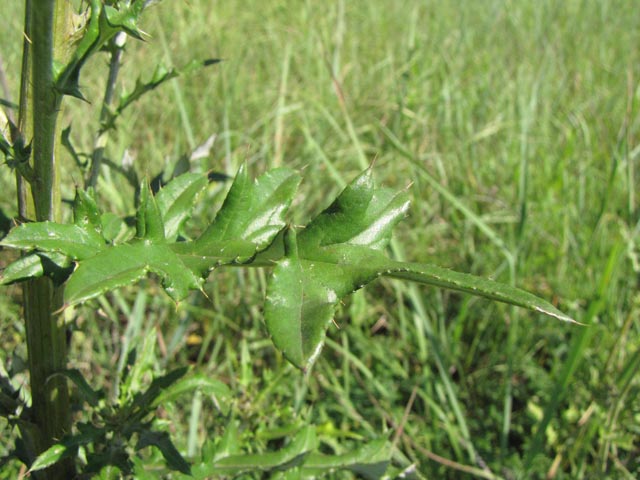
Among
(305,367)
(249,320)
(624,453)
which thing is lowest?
(624,453)

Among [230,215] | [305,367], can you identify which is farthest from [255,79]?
[305,367]

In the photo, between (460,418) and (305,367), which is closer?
(305,367)

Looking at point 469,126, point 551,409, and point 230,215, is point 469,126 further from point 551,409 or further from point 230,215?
point 230,215

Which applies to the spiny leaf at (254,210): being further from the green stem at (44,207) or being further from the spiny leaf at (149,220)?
the green stem at (44,207)

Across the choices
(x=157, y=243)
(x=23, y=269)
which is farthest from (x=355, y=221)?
(x=23, y=269)

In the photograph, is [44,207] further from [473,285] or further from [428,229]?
[428,229]

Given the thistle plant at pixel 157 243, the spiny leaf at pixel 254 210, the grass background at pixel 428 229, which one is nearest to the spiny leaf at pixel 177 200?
the thistle plant at pixel 157 243

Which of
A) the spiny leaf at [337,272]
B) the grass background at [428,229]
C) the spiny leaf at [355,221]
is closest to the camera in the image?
the spiny leaf at [337,272]

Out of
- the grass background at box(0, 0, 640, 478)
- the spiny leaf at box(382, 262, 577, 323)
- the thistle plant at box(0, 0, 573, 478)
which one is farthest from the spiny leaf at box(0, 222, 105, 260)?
the grass background at box(0, 0, 640, 478)

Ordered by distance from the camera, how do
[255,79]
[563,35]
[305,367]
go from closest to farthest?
1. [305,367]
2. [255,79]
3. [563,35]
